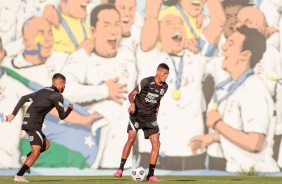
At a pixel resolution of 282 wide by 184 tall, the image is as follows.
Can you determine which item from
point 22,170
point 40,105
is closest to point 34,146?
point 22,170

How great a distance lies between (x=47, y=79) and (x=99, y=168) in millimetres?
3101

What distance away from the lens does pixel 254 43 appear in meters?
25.3

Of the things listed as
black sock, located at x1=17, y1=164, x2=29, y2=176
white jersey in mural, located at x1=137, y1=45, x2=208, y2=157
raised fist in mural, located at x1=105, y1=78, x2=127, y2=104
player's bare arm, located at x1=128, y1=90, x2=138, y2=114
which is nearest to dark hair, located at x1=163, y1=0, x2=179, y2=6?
white jersey in mural, located at x1=137, y1=45, x2=208, y2=157

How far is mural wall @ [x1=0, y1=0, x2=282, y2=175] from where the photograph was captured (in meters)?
24.9

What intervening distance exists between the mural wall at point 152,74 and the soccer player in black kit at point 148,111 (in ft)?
28.4

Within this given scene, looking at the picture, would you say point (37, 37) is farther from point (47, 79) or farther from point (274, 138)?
point (274, 138)

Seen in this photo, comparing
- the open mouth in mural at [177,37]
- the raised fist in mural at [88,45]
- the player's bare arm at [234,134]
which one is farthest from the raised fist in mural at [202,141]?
the raised fist in mural at [88,45]

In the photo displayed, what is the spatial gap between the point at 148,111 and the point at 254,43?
998cm

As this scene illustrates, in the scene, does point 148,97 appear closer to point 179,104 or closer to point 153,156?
point 153,156

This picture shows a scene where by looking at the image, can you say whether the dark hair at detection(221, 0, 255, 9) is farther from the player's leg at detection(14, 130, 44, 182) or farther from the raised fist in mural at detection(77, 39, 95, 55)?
the player's leg at detection(14, 130, 44, 182)

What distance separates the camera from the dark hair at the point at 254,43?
25312 millimetres

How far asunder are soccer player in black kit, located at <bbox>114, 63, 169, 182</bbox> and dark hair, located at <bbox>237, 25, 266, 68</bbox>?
9.69m

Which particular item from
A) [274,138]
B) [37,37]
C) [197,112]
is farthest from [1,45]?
[274,138]

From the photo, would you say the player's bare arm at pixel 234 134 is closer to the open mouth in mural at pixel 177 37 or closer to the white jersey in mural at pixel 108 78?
the open mouth in mural at pixel 177 37
